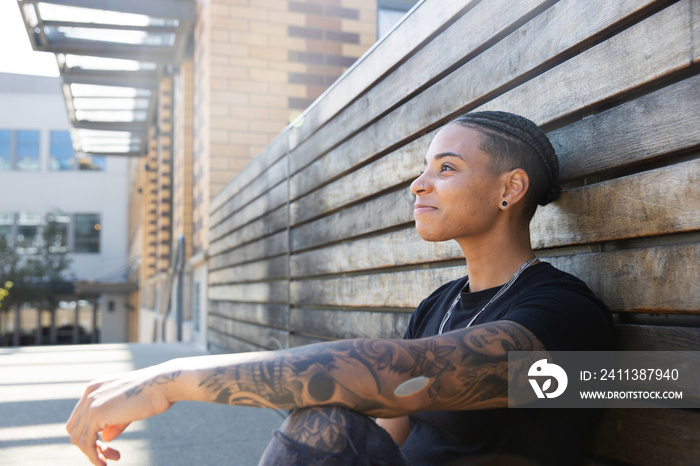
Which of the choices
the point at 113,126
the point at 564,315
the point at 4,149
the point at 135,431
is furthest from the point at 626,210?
the point at 4,149

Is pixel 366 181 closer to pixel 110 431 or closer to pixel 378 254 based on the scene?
pixel 378 254

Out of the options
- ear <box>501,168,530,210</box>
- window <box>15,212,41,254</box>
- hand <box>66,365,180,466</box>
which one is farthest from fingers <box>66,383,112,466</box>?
window <box>15,212,41,254</box>

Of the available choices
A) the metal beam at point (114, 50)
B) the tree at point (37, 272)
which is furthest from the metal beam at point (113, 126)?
the tree at point (37, 272)

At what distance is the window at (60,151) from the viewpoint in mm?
26766

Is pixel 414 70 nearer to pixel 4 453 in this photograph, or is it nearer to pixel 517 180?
pixel 517 180

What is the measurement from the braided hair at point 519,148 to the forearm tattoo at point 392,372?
0.52 meters

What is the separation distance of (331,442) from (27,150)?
96.3 feet

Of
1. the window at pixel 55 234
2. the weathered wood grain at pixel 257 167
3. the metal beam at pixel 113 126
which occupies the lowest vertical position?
the weathered wood grain at pixel 257 167

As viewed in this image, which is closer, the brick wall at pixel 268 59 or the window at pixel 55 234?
the brick wall at pixel 268 59

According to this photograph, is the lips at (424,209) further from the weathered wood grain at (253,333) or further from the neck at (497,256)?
the weathered wood grain at (253,333)

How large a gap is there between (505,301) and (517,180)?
0.35 metres

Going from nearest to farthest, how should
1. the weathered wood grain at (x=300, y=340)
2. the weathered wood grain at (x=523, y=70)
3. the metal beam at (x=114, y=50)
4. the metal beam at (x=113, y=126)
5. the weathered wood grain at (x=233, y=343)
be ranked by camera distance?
the weathered wood grain at (x=523, y=70) < the weathered wood grain at (x=300, y=340) < the weathered wood grain at (x=233, y=343) < the metal beam at (x=114, y=50) < the metal beam at (x=113, y=126)

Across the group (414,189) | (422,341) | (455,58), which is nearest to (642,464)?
(422,341)

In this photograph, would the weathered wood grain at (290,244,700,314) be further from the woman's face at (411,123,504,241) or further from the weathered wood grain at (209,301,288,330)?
the weathered wood grain at (209,301,288,330)
